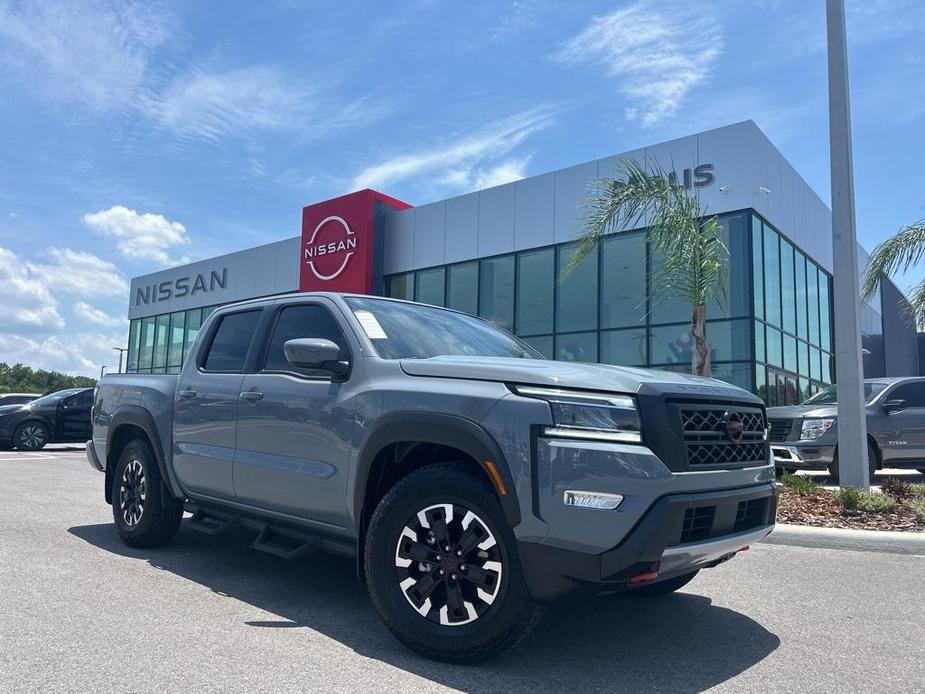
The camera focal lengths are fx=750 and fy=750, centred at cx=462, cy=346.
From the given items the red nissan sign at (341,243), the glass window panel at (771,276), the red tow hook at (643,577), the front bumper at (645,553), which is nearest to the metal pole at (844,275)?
the front bumper at (645,553)

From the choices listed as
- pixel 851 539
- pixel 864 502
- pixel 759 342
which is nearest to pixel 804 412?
pixel 864 502

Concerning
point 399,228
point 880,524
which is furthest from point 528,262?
point 880,524

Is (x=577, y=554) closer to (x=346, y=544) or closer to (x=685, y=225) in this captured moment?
(x=346, y=544)

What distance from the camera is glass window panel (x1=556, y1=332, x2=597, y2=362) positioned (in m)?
18.7

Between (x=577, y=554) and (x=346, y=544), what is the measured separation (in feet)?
4.79

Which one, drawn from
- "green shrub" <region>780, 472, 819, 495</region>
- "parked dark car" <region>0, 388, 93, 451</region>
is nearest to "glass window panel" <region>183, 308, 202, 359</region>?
"parked dark car" <region>0, 388, 93, 451</region>

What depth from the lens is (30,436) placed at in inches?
664

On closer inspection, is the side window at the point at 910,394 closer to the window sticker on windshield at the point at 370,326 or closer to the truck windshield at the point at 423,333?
the truck windshield at the point at 423,333

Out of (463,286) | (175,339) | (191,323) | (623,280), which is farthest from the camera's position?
(175,339)

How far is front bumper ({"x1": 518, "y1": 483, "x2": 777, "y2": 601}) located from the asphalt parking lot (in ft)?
1.52

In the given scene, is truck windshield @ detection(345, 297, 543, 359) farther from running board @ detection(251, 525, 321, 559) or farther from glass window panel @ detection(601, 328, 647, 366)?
glass window panel @ detection(601, 328, 647, 366)

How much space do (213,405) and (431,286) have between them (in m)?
17.2

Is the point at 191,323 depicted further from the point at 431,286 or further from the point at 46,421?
the point at 46,421

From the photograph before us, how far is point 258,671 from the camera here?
3.25 m
